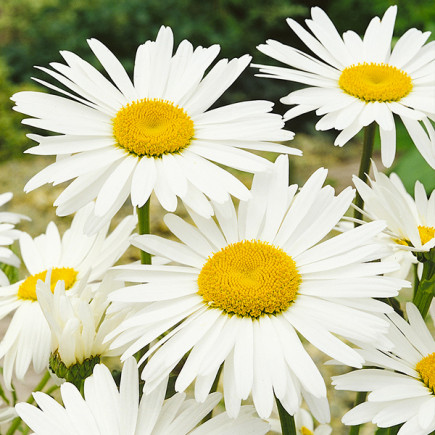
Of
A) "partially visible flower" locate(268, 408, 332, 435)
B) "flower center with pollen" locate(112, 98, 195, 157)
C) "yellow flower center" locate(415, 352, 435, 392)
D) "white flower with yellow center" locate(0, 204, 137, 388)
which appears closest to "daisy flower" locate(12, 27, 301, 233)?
"flower center with pollen" locate(112, 98, 195, 157)

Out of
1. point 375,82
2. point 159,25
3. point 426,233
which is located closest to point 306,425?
point 426,233

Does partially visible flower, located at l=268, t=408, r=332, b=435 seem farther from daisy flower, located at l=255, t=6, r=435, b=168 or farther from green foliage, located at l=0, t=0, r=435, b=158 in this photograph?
green foliage, located at l=0, t=0, r=435, b=158

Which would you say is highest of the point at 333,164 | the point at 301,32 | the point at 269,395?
the point at 333,164

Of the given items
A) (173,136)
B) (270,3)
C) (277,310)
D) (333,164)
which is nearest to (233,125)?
(173,136)

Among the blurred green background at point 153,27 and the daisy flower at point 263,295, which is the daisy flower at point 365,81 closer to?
the daisy flower at point 263,295

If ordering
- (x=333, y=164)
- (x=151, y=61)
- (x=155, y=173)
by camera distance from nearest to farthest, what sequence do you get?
1. (x=155, y=173)
2. (x=151, y=61)
3. (x=333, y=164)

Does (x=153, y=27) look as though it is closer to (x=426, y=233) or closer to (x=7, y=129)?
(x=7, y=129)

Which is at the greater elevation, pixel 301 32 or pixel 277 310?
pixel 301 32

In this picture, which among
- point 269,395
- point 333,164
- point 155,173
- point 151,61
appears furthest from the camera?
point 333,164

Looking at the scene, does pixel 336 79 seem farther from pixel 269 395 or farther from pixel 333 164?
pixel 333 164
